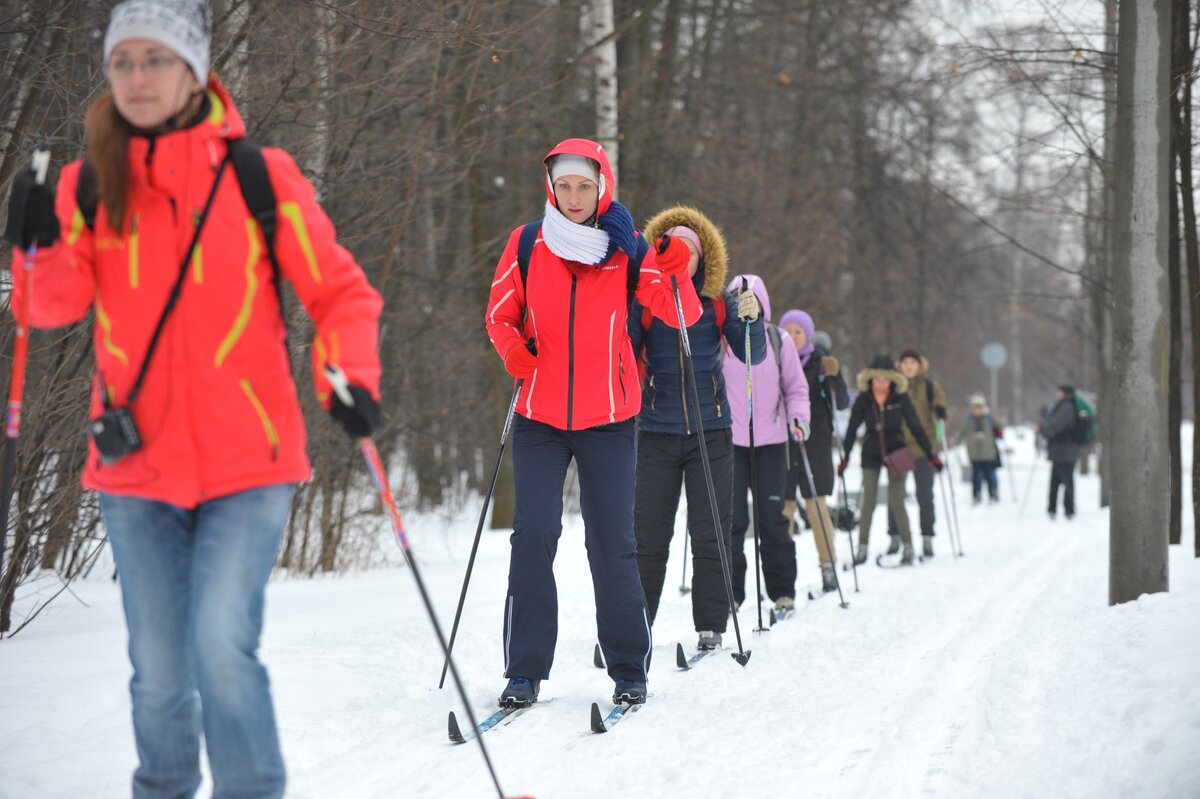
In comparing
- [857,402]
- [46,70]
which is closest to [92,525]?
[46,70]

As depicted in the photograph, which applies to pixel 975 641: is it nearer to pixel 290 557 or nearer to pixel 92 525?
pixel 92 525

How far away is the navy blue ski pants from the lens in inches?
199

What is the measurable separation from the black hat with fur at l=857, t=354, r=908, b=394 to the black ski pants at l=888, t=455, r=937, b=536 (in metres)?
0.99

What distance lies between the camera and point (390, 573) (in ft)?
34.0

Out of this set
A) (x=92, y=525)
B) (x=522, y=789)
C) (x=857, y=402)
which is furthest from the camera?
(x=857, y=402)

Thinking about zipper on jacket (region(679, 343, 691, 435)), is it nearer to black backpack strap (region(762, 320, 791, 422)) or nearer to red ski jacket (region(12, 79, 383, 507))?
black backpack strap (region(762, 320, 791, 422))

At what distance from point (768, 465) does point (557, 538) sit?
314 cm

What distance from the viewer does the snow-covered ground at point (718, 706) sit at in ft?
13.4

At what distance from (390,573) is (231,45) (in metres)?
4.92

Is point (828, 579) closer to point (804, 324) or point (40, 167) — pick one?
point (804, 324)

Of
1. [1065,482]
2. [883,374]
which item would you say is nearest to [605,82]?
[883,374]

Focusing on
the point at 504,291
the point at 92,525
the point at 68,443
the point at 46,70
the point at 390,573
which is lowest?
the point at 390,573

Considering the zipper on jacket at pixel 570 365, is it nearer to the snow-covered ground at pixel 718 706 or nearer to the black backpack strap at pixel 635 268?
the black backpack strap at pixel 635 268

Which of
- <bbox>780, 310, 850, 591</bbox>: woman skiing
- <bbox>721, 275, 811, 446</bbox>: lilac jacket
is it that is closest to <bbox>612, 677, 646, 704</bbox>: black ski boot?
<bbox>721, 275, 811, 446</bbox>: lilac jacket
